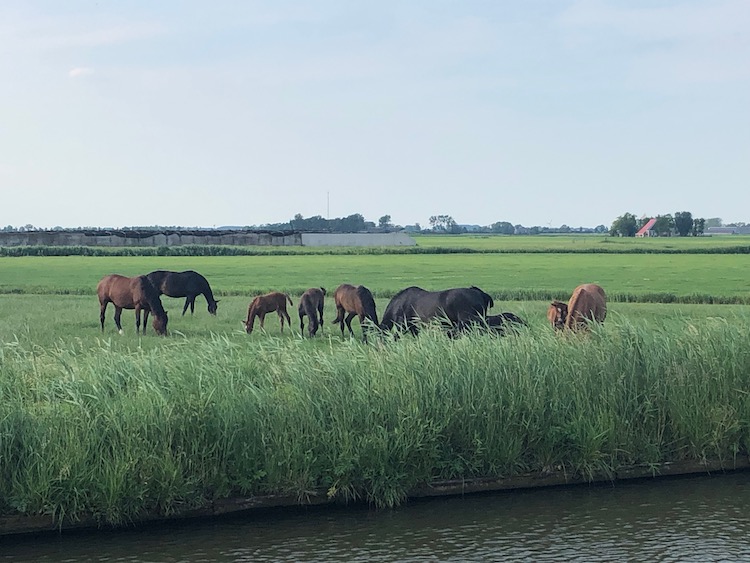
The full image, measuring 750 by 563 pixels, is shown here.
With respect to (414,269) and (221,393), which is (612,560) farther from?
(414,269)

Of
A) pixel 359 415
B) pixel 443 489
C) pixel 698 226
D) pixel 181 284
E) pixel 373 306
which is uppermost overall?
pixel 698 226

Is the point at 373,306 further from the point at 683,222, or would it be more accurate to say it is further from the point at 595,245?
the point at 683,222

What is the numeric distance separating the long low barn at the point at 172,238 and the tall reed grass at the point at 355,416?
86.4m

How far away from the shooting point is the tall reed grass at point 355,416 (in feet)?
32.6

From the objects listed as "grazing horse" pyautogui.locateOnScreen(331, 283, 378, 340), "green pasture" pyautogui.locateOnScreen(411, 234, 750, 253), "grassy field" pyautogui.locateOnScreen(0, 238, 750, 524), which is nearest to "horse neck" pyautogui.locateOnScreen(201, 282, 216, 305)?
"grazing horse" pyautogui.locateOnScreen(331, 283, 378, 340)

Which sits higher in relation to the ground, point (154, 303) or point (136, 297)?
point (136, 297)

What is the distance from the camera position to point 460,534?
9.77 meters

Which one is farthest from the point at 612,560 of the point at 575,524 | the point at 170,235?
the point at 170,235

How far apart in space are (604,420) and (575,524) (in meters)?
1.95

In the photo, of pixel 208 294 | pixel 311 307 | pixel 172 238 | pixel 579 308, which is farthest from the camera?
pixel 172 238

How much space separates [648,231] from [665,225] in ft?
22.6

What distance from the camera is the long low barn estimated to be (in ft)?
314

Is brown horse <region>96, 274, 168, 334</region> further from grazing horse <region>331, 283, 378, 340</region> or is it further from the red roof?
the red roof

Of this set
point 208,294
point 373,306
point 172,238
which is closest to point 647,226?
point 172,238
